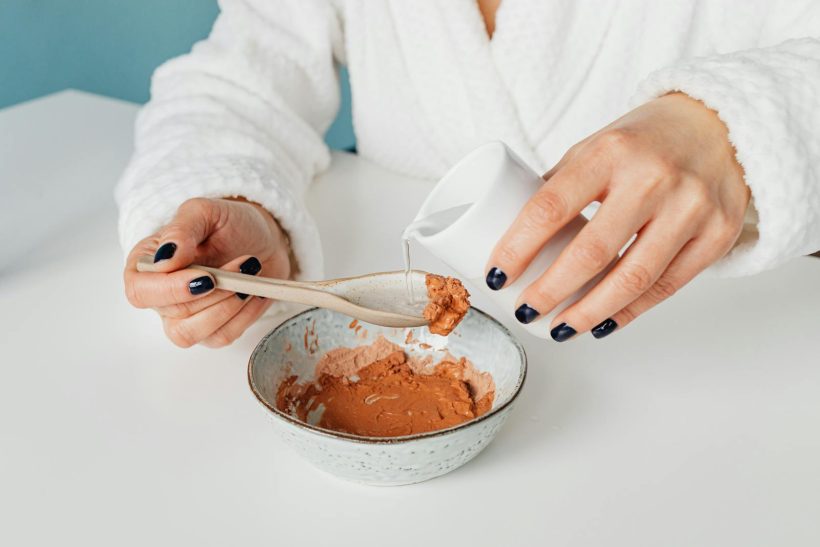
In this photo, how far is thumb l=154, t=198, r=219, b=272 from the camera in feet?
2.42

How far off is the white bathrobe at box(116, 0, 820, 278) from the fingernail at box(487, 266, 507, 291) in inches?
12.6

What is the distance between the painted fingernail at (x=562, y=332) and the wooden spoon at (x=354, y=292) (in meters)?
0.12

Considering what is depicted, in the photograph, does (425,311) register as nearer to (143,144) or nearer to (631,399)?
(631,399)

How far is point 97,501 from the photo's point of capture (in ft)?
2.06

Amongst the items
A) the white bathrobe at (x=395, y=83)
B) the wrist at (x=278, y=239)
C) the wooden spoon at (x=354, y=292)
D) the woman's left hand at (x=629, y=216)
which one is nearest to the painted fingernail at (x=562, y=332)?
the woman's left hand at (x=629, y=216)

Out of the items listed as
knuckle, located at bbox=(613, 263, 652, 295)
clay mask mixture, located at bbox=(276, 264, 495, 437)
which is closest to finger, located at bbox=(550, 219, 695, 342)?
knuckle, located at bbox=(613, 263, 652, 295)

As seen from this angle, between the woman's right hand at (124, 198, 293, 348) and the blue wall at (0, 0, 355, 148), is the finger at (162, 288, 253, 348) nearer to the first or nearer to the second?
the woman's right hand at (124, 198, 293, 348)

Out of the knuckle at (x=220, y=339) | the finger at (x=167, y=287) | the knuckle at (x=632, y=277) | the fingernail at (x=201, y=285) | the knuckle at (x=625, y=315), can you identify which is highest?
the knuckle at (x=632, y=277)

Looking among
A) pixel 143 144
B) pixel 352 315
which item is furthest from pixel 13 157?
pixel 352 315

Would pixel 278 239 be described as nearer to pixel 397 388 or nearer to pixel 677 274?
pixel 397 388

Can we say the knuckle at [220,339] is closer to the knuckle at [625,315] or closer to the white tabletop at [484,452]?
the white tabletop at [484,452]

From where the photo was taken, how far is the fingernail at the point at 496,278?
58cm

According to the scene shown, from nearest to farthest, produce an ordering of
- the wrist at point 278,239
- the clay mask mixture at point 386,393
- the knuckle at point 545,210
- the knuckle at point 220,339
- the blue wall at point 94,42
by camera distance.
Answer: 1. the knuckle at point 545,210
2. the clay mask mixture at point 386,393
3. the knuckle at point 220,339
4. the wrist at point 278,239
5. the blue wall at point 94,42

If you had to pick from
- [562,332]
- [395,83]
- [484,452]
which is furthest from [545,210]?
[395,83]
